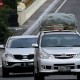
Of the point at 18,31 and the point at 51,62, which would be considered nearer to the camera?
the point at 51,62

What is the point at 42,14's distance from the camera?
62.9m

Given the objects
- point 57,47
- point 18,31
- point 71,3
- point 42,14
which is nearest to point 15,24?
point 18,31

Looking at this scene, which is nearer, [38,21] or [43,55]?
[43,55]

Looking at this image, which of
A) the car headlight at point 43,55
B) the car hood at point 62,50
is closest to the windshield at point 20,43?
the car hood at point 62,50

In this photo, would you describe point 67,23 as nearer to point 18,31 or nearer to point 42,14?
point 18,31

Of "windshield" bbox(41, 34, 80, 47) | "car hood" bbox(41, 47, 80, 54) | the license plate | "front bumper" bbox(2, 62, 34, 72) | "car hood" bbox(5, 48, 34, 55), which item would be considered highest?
"windshield" bbox(41, 34, 80, 47)

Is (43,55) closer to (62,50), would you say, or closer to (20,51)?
(62,50)

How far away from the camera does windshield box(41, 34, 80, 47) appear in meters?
20.4

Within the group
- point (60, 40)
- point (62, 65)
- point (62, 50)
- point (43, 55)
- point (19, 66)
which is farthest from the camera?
point (19, 66)

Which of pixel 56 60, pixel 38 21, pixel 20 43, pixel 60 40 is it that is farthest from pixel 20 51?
pixel 38 21

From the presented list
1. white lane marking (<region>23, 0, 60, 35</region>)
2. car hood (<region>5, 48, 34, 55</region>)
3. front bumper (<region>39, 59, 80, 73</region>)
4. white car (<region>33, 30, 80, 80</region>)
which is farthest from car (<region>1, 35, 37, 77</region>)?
white lane marking (<region>23, 0, 60, 35</region>)

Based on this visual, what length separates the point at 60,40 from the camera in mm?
20609

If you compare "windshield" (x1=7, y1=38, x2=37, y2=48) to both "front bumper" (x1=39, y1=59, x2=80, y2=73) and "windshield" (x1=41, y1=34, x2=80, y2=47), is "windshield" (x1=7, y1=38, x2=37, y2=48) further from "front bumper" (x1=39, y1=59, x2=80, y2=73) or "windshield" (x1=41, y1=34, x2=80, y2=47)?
"front bumper" (x1=39, y1=59, x2=80, y2=73)

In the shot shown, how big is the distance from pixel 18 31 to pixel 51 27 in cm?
932
